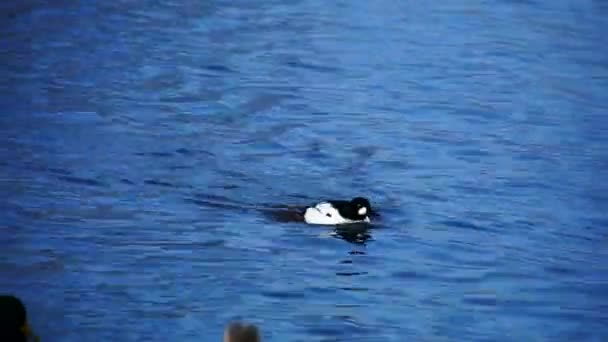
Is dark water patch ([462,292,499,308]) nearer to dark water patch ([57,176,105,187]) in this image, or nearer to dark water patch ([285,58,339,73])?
dark water patch ([57,176,105,187])

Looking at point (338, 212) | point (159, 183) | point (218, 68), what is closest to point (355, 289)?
point (338, 212)

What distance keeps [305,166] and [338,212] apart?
2117 millimetres

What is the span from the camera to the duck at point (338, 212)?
1599 centimetres

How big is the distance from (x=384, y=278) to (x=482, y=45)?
9889 millimetres

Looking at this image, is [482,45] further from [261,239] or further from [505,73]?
[261,239]

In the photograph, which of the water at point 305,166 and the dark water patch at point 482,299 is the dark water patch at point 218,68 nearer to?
the water at point 305,166

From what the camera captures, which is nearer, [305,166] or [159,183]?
[159,183]

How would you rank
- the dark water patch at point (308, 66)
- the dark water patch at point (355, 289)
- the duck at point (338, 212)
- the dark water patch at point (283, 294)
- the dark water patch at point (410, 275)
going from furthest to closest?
1. the dark water patch at point (308, 66)
2. the duck at point (338, 212)
3. the dark water patch at point (410, 275)
4. the dark water patch at point (355, 289)
5. the dark water patch at point (283, 294)

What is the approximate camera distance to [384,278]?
1490cm

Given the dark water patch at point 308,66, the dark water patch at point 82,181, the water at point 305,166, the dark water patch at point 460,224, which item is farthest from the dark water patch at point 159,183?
the dark water patch at point 308,66

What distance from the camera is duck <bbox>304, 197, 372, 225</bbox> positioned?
16.0m

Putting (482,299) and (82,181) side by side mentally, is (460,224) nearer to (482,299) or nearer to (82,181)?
(482,299)

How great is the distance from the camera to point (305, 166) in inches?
712

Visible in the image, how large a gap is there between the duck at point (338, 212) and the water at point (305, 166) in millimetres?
Answer: 212
